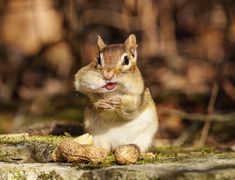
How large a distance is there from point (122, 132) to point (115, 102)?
0.49 feet

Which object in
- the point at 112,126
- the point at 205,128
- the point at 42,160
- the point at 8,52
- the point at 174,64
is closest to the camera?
the point at 42,160

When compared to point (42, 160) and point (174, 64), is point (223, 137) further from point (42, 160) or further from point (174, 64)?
point (174, 64)

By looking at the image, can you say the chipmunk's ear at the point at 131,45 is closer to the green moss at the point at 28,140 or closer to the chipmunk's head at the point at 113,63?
the chipmunk's head at the point at 113,63

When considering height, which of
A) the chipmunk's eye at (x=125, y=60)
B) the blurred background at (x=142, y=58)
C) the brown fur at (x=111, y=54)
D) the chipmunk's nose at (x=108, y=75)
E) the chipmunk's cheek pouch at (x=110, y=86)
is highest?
the brown fur at (x=111, y=54)

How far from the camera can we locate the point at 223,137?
468 cm

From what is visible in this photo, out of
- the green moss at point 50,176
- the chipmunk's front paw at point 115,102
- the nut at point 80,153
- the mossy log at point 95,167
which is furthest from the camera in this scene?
the chipmunk's front paw at point 115,102

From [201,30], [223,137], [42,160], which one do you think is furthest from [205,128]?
[201,30]

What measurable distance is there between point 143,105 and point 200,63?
446cm

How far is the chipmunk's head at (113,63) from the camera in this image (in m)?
2.84

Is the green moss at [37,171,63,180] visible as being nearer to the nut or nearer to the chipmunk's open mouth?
the nut

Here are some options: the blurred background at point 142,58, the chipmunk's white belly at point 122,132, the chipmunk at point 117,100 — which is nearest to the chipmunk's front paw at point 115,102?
the chipmunk at point 117,100

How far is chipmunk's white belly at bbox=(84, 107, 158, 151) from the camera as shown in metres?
2.99

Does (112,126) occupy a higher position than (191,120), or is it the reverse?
(112,126)

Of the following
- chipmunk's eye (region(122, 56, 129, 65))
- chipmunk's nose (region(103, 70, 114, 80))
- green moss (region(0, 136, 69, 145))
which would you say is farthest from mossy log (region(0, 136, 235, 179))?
chipmunk's eye (region(122, 56, 129, 65))
